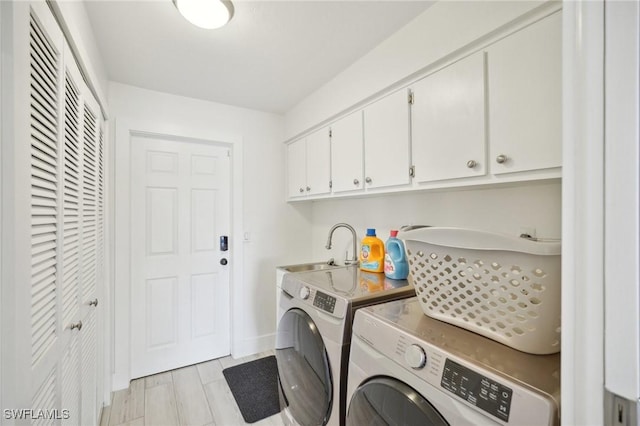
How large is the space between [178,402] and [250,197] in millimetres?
1711

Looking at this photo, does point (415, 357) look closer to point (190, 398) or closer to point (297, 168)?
point (190, 398)

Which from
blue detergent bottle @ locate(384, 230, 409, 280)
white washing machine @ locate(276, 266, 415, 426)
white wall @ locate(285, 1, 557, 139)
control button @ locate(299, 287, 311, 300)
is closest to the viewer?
white wall @ locate(285, 1, 557, 139)

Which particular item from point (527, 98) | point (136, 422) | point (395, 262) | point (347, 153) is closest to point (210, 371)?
point (136, 422)

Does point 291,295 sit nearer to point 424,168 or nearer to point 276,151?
point 424,168

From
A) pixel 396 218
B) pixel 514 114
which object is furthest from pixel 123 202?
pixel 514 114

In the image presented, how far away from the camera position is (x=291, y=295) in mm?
1646

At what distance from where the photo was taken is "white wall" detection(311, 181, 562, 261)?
1218 millimetres

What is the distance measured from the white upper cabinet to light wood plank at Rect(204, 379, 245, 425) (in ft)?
5.52

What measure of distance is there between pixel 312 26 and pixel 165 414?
103 inches

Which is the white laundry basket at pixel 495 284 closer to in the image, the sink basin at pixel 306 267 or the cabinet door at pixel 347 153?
the cabinet door at pixel 347 153

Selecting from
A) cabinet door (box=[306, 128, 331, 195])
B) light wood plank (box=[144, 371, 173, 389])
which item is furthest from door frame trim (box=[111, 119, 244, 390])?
cabinet door (box=[306, 128, 331, 195])

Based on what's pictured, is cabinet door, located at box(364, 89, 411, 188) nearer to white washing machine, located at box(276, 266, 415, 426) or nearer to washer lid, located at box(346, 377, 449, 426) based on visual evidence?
white washing machine, located at box(276, 266, 415, 426)

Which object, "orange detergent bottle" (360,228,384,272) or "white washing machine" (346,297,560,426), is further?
"orange detergent bottle" (360,228,384,272)

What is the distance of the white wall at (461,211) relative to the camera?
122 cm
